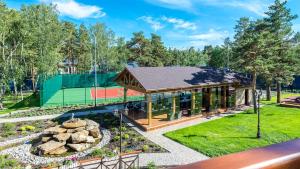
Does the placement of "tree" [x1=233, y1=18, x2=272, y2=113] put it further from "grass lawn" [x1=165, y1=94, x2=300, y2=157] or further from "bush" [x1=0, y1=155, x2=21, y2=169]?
"bush" [x1=0, y1=155, x2=21, y2=169]

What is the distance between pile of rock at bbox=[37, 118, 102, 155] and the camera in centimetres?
1599

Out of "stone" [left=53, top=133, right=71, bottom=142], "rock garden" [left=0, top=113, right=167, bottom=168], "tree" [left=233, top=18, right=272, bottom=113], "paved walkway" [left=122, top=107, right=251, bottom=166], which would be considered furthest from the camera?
"tree" [left=233, top=18, right=272, bottom=113]

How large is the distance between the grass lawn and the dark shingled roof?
3.84 metres

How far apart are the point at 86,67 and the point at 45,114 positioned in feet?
87.0

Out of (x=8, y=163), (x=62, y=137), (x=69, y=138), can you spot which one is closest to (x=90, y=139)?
(x=69, y=138)

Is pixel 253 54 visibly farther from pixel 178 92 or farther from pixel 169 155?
pixel 169 155

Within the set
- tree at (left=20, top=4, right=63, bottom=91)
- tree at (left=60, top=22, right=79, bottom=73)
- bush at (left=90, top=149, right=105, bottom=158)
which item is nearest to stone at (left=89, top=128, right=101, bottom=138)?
bush at (left=90, top=149, right=105, bottom=158)

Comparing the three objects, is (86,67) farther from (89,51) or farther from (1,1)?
(1,1)

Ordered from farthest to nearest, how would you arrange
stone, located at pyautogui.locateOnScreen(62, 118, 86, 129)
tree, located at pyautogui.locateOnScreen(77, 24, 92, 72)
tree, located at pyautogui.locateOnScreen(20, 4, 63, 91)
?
tree, located at pyautogui.locateOnScreen(77, 24, 92, 72) < tree, located at pyautogui.locateOnScreen(20, 4, 63, 91) < stone, located at pyautogui.locateOnScreen(62, 118, 86, 129)

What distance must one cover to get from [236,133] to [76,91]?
78.5ft

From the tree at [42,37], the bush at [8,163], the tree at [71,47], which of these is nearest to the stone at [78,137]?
the bush at [8,163]

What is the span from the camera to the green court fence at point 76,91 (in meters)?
31.5

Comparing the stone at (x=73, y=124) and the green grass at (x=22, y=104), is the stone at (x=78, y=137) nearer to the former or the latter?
the stone at (x=73, y=124)

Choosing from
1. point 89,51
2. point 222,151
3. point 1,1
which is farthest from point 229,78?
point 89,51
